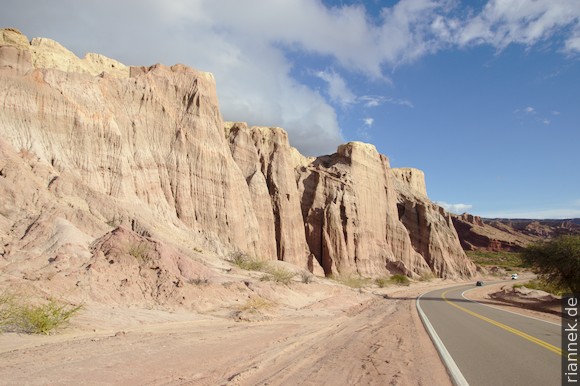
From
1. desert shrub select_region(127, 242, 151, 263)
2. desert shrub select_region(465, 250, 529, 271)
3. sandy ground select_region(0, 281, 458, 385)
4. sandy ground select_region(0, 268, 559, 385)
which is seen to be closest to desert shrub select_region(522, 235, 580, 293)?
sandy ground select_region(0, 268, 559, 385)

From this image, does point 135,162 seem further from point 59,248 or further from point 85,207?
point 59,248

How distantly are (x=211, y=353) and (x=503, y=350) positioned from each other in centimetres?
658

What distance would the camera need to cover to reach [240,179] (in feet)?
127

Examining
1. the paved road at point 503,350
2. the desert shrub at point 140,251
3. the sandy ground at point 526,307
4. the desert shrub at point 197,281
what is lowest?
the sandy ground at point 526,307

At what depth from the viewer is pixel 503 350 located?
895cm

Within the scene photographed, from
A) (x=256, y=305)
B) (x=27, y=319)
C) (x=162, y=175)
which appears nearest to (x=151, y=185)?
(x=162, y=175)

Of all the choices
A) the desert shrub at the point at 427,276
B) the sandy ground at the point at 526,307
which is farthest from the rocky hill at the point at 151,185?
the sandy ground at the point at 526,307

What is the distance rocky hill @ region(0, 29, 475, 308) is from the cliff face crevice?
0.10 meters

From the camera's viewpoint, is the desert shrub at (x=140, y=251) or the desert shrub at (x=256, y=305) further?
the desert shrub at (x=140, y=251)

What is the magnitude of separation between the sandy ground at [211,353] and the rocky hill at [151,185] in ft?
12.0

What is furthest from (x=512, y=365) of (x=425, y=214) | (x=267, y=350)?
(x=425, y=214)

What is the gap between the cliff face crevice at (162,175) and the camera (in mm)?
20344

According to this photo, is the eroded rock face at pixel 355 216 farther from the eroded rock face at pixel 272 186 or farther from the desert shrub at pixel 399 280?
the desert shrub at pixel 399 280

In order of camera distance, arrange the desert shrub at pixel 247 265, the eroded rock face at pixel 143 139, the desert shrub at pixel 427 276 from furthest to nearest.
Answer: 1. the desert shrub at pixel 427 276
2. the desert shrub at pixel 247 265
3. the eroded rock face at pixel 143 139
